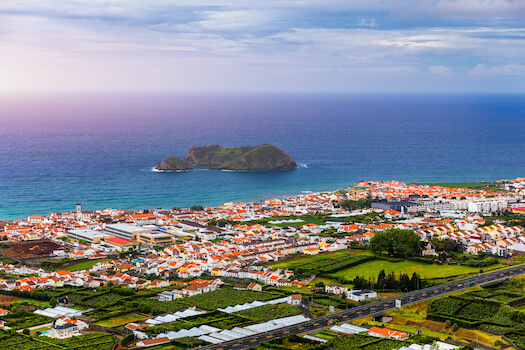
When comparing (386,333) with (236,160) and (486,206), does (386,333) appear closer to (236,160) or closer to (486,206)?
(486,206)

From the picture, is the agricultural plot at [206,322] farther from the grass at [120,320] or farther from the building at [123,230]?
the building at [123,230]

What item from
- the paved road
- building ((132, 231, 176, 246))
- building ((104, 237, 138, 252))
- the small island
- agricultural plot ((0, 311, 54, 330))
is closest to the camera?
the paved road

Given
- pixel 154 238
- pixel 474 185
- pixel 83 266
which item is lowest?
pixel 83 266

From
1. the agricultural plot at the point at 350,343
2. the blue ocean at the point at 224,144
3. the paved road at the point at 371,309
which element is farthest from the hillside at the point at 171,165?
the agricultural plot at the point at 350,343

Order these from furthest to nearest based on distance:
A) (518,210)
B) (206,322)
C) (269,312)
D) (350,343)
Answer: (518,210) < (269,312) < (206,322) < (350,343)

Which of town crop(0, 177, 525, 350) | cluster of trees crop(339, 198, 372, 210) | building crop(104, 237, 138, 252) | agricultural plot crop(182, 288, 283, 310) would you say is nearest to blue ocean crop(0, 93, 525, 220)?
town crop(0, 177, 525, 350)

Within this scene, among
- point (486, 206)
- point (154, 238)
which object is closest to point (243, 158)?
point (486, 206)

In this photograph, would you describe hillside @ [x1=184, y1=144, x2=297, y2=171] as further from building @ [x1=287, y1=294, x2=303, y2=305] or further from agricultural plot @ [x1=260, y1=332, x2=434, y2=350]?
agricultural plot @ [x1=260, y1=332, x2=434, y2=350]
